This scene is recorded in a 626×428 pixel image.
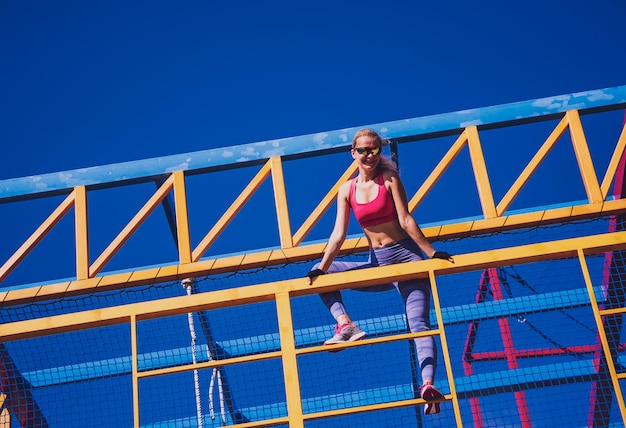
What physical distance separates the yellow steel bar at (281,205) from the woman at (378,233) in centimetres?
168

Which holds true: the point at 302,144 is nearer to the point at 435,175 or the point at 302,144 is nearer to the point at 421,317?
the point at 435,175

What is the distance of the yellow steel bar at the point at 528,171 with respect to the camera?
260 inches

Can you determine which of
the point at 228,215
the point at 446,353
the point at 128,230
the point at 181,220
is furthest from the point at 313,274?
the point at 128,230

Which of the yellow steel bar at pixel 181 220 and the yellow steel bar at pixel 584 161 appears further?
the yellow steel bar at pixel 181 220

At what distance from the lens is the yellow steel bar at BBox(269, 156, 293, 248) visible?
6.68m

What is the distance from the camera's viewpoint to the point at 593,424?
282 inches

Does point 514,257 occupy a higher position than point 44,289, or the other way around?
point 44,289

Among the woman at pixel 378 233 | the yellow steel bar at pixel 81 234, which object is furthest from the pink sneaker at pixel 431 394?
the yellow steel bar at pixel 81 234

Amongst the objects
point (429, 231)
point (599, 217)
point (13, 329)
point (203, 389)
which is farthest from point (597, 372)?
point (13, 329)

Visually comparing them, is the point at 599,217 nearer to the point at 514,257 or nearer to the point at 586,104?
the point at 586,104

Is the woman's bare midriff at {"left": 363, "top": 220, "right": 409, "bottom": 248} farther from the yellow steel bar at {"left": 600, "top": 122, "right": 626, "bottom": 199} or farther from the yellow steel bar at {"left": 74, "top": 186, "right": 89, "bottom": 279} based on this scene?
the yellow steel bar at {"left": 74, "top": 186, "right": 89, "bottom": 279}

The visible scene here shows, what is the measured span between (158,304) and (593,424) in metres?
4.43

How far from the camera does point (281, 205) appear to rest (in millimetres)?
6801

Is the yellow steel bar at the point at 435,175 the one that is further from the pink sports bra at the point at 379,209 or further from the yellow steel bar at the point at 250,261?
the pink sports bra at the point at 379,209
